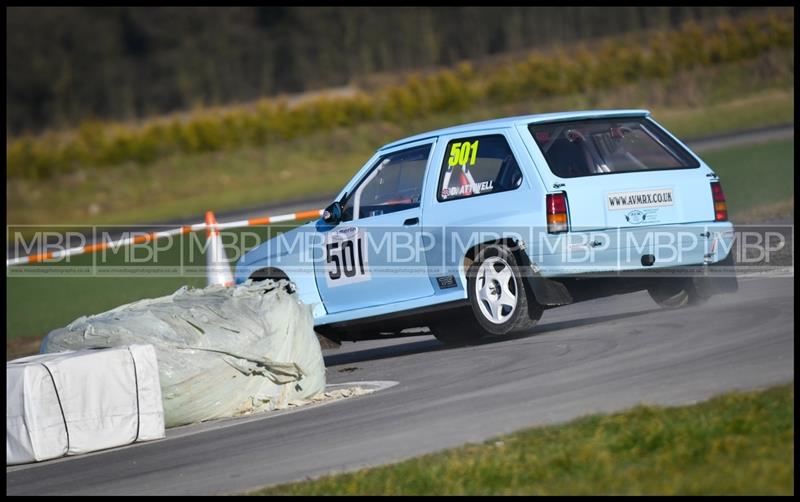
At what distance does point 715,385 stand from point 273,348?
11.2 feet

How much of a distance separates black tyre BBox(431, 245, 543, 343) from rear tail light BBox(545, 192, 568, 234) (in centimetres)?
46

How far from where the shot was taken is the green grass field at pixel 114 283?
17.6m

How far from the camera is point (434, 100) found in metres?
45.8

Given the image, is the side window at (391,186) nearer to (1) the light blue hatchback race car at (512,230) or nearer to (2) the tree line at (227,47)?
(1) the light blue hatchback race car at (512,230)

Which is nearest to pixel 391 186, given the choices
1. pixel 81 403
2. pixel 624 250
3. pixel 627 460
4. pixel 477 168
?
pixel 477 168

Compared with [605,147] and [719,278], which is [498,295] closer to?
[605,147]

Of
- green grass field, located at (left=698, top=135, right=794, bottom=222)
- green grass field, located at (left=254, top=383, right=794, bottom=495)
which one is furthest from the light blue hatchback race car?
green grass field, located at (left=698, top=135, right=794, bottom=222)

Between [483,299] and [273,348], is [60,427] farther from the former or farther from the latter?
[483,299]

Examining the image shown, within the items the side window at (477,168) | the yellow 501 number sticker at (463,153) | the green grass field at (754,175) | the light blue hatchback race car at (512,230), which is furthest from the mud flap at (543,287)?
the green grass field at (754,175)

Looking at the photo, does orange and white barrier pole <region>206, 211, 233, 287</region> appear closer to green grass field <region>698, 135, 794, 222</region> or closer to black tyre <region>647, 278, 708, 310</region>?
black tyre <region>647, 278, 708, 310</region>

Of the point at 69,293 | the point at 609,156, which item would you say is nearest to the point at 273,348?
the point at 609,156

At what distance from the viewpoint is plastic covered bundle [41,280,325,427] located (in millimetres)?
9055

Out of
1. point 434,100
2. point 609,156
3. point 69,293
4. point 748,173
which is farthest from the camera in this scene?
point 434,100

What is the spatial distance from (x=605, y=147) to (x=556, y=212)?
34.6 inches
